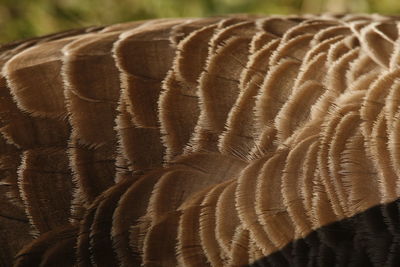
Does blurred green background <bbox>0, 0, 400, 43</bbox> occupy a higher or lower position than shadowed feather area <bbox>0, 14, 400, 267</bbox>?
lower

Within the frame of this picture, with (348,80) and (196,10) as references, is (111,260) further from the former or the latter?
(196,10)

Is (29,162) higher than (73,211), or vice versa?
(29,162)

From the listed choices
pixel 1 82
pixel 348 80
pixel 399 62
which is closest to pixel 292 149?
pixel 348 80

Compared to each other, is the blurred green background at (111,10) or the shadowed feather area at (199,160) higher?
the shadowed feather area at (199,160)

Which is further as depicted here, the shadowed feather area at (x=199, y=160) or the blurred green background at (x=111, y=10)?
the blurred green background at (x=111, y=10)

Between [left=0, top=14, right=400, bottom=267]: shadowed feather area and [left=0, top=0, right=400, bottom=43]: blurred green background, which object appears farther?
[left=0, top=0, right=400, bottom=43]: blurred green background
